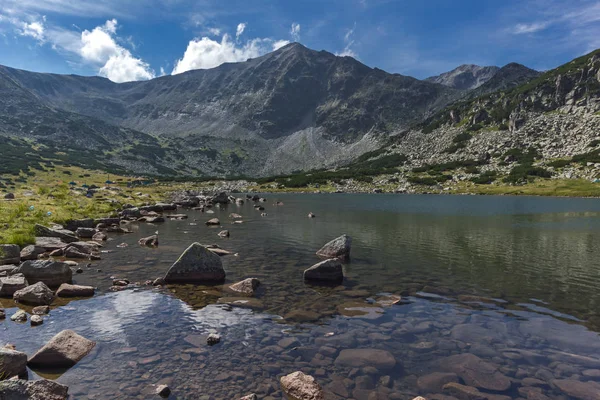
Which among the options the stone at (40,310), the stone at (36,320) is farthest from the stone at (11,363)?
the stone at (40,310)

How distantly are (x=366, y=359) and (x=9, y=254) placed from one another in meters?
25.2

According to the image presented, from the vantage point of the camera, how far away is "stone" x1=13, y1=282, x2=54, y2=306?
16297 mm

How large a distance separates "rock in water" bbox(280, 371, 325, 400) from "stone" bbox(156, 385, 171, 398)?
323 centimetres

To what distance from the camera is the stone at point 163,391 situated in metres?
9.49

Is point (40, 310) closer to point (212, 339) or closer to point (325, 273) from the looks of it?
point (212, 339)

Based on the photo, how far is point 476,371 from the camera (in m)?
11.2

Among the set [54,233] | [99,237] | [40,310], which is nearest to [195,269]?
[40,310]

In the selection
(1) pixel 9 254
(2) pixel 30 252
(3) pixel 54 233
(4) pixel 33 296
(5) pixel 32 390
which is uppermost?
(3) pixel 54 233

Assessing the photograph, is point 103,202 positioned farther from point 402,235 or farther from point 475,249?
point 475,249

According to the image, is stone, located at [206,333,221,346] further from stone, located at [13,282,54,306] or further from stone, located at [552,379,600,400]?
stone, located at [552,379,600,400]

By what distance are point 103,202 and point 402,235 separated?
51.0 m

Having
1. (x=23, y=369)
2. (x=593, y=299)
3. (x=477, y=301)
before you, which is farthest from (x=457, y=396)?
(x=593, y=299)

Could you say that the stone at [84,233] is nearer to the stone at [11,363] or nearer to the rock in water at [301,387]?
the stone at [11,363]

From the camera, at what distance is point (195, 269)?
2122 cm
